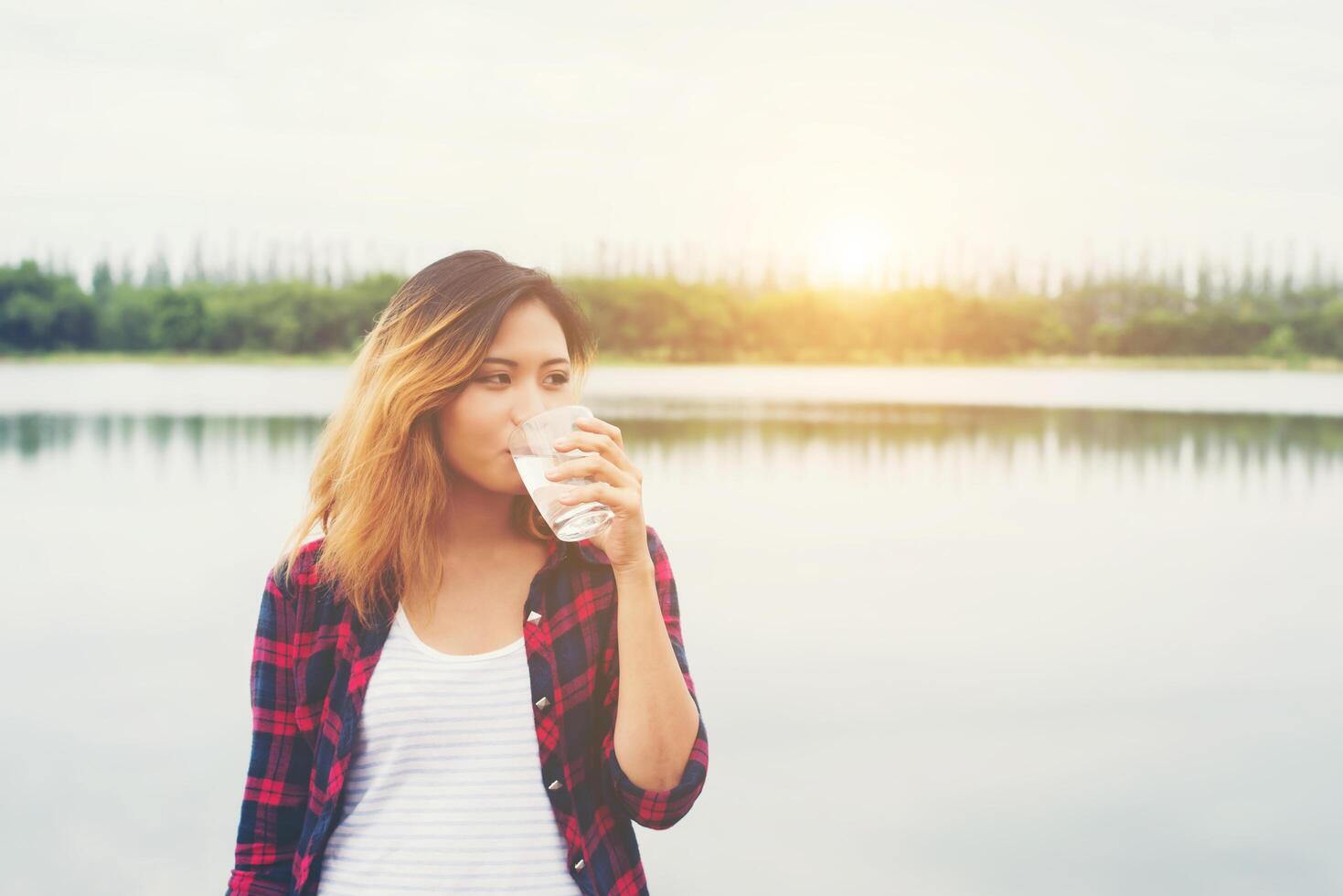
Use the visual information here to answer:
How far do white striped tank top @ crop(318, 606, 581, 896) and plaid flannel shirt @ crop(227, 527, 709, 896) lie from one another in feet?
0.08

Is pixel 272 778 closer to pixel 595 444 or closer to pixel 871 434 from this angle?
pixel 595 444

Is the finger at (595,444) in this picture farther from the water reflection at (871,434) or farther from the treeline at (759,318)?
the treeline at (759,318)

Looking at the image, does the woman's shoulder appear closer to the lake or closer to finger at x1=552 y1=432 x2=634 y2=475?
finger at x1=552 y1=432 x2=634 y2=475

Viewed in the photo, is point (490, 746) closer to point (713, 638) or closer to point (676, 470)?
point (713, 638)

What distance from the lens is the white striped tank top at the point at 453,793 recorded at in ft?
5.16

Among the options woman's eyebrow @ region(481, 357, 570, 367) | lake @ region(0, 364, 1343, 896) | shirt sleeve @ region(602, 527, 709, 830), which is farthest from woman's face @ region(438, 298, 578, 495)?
lake @ region(0, 364, 1343, 896)

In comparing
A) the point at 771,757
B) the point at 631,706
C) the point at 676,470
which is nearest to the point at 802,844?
the point at 771,757

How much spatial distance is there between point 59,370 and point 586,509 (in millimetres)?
64204

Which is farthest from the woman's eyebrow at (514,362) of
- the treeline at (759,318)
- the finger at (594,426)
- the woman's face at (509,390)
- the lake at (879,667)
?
the treeline at (759,318)

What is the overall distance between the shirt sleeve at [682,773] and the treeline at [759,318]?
2024 inches

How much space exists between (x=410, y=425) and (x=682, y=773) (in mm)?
587

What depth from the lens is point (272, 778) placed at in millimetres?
1644

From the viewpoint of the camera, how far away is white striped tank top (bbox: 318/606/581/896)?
5.16 ft

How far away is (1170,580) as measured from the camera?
444 inches
